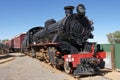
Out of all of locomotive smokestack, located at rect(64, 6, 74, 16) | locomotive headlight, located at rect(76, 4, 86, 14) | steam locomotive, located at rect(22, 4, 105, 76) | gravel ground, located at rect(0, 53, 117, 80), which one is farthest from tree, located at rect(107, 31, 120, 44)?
locomotive headlight, located at rect(76, 4, 86, 14)

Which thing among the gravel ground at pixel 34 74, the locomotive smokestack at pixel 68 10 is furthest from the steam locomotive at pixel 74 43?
the gravel ground at pixel 34 74

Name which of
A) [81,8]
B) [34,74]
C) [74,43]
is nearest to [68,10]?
[81,8]

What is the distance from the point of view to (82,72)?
12.9 metres

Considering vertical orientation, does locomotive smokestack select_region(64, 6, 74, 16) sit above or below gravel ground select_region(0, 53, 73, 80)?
above

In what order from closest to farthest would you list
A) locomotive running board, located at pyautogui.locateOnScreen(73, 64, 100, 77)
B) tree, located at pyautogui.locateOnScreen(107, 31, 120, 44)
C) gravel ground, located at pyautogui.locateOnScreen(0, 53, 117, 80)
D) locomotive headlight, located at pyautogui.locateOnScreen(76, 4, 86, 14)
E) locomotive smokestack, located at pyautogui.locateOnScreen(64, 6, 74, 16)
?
1. gravel ground, located at pyautogui.locateOnScreen(0, 53, 117, 80)
2. locomotive running board, located at pyautogui.locateOnScreen(73, 64, 100, 77)
3. locomotive headlight, located at pyautogui.locateOnScreen(76, 4, 86, 14)
4. locomotive smokestack, located at pyautogui.locateOnScreen(64, 6, 74, 16)
5. tree, located at pyautogui.locateOnScreen(107, 31, 120, 44)

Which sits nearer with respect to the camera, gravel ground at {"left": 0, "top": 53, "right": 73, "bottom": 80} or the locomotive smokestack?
gravel ground at {"left": 0, "top": 53, "right": 73, "bottom": 80}

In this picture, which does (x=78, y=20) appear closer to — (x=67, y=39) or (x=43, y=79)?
(x=67, y=39)

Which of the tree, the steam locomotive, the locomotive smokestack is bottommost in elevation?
the steam locomotive

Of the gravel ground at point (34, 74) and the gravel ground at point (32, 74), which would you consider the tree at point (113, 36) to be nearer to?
the gravel ground at point (32, 74)

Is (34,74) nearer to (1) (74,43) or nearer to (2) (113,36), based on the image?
(1) (74,43)

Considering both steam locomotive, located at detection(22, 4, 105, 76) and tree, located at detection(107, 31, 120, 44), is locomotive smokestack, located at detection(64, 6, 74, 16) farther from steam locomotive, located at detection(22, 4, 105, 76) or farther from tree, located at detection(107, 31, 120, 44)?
tree, located at detection(107, 31, 120, 44)

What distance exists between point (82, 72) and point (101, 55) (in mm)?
1766

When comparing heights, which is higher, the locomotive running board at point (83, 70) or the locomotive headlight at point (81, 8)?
the locomotive headlight at point (81, 8)

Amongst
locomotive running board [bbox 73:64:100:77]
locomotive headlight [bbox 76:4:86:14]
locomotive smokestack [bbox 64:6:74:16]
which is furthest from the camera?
locomotive smokestack [bbox 64:6:74:16]
